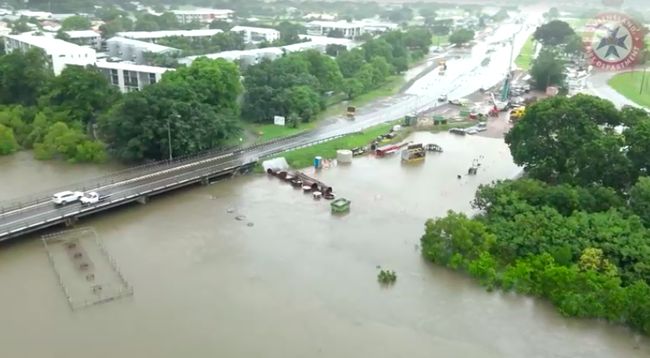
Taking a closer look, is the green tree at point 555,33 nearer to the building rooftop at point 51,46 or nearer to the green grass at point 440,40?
the green grass at point 440,40

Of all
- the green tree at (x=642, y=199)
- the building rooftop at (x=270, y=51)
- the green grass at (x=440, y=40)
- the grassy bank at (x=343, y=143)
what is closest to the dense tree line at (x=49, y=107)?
the grassy bank at (x=343, y=143)

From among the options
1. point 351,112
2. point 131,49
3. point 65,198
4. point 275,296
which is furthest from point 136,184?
point 131,49

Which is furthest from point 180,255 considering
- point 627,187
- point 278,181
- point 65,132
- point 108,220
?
point 627,187

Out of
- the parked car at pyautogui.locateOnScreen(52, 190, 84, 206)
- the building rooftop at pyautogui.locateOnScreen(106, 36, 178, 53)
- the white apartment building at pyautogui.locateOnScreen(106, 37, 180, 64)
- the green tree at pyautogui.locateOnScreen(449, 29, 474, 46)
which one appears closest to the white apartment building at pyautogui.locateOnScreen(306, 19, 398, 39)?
the green tree at pyautogui.locateOnScreen(449, 29, 474, 46)

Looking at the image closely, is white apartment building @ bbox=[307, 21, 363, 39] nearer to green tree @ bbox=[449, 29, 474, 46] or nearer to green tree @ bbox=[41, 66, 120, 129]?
green tree @ bbox=[449, 29, 474, 46]

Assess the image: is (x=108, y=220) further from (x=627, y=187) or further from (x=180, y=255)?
(x=627, y=187)

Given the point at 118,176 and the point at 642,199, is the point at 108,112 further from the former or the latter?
the point at 642,199
